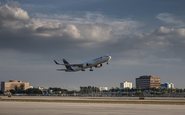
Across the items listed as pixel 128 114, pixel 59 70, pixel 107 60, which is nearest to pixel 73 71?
pixel 59 70

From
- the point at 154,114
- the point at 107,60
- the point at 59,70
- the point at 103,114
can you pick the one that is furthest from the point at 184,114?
the point at 59,70

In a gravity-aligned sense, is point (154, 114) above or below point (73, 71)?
below

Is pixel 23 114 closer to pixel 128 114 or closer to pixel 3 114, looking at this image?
pixel 3 114

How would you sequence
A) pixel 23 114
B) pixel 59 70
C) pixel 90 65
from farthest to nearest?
pixel 59 70
pixel 90 65
pixel 23 114

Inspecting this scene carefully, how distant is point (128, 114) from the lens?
54375 mm

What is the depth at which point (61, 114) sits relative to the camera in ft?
174

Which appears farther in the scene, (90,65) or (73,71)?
(73,71)

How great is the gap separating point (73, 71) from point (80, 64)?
6.96 meters

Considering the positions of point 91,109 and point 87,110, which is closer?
point 87,110

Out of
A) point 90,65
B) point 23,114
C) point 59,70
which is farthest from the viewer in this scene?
point 59,70

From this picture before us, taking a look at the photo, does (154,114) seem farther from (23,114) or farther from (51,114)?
(23,114)

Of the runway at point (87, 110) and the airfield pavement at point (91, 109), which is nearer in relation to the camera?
the runway at point (87, 110)

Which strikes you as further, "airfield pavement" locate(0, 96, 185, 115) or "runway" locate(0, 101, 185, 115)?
"airfield pavement" locate(0, 96, 185, 115)

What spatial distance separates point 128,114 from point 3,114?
15.5 m
